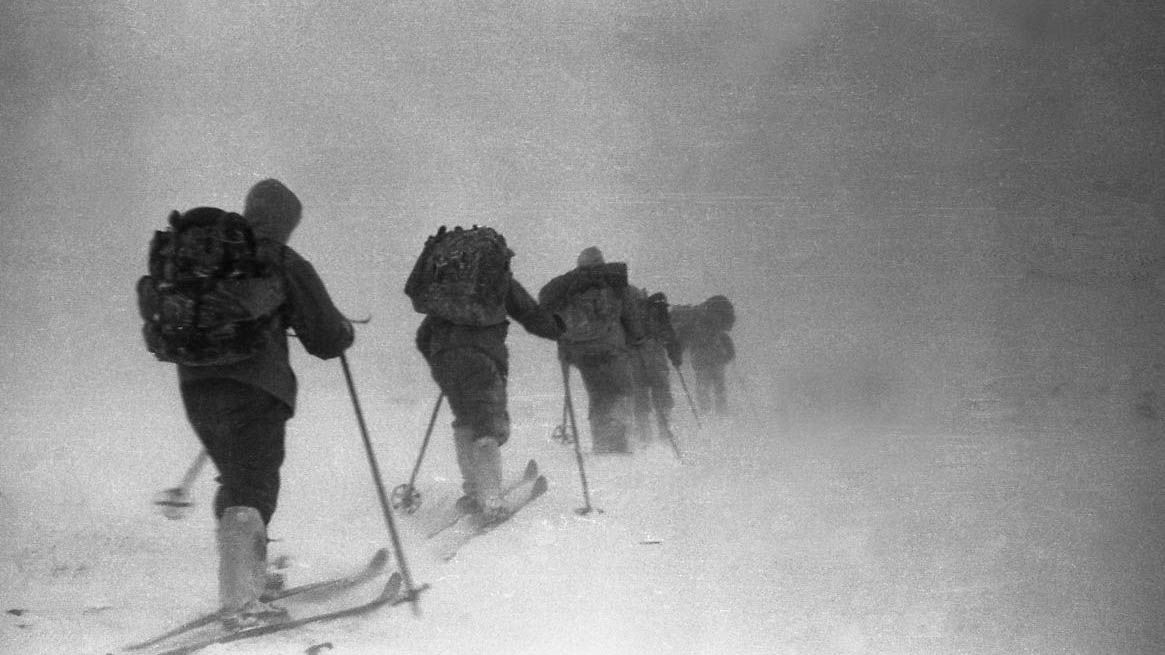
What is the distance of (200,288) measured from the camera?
7.11 feet

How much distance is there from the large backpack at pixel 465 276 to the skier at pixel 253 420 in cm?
111

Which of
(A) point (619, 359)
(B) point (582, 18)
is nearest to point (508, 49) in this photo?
(B) point (582, 18)

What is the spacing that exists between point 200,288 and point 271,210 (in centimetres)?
55

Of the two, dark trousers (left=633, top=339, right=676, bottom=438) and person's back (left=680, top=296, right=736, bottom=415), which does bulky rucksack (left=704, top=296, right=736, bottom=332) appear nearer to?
person's back (left=680, top=296, right=736, bottom=415)

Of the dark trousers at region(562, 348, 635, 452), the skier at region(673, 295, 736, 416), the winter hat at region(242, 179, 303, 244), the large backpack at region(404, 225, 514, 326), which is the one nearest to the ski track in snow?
the large backpack at region(404, 225, 514, 326)

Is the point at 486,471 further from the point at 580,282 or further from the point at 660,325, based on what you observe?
the point at 660,325

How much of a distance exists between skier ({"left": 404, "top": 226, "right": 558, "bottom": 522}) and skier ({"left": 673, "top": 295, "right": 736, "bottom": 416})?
19.5 feet

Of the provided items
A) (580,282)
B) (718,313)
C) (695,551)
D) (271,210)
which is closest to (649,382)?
(580,282)

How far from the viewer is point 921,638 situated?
2.47 meters

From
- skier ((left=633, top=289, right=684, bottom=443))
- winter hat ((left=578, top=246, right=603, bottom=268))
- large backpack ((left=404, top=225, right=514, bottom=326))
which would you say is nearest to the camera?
large backpack ((left=404, top=225, right=514, bottom=326))

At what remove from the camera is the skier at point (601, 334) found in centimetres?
571

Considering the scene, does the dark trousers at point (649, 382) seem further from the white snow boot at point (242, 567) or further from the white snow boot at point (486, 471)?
the white snow boot at point (242, 567)

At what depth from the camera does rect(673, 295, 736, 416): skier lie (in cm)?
973

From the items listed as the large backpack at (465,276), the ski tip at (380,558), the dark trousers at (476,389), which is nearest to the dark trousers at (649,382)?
the dark trousers at (476,389)
